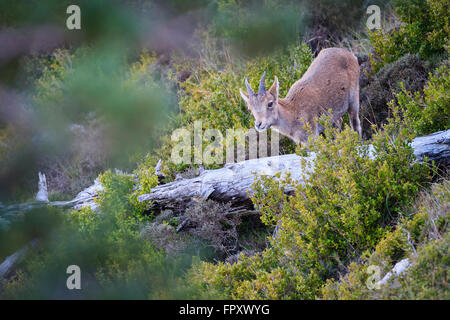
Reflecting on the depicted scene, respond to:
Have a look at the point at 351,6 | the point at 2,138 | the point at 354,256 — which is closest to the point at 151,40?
the point at 2,138

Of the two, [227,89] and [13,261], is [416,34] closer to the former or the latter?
[227,89]

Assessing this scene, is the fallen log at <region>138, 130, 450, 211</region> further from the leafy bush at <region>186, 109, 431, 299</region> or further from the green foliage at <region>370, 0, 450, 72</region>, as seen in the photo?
the green foliage at <region>370, 0, 450, 72</region>

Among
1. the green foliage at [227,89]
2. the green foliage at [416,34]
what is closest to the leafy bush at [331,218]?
the green foliage at [227,89]

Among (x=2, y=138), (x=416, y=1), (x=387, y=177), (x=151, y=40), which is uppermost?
(x=151, y=40)

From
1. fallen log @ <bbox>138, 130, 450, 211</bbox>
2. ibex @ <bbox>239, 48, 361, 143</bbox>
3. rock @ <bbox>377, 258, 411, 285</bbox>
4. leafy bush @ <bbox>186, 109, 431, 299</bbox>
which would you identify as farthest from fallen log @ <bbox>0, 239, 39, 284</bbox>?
rock @ <bbox>377, 258, 411, 285</bbox>

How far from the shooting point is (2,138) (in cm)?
1210

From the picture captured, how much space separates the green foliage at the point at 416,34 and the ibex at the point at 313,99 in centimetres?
144

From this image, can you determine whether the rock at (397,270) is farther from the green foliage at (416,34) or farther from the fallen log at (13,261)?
the green foliage at (416,34)

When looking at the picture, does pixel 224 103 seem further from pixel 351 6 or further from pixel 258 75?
pixel 351 6

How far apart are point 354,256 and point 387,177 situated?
1.09 metres

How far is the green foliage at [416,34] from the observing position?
8.71 m

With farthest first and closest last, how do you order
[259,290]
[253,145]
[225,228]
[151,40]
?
[151,40], [253,145], [225,228], [259,290]

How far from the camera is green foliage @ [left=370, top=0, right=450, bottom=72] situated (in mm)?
8711

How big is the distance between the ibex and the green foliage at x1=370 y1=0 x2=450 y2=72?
1.44 m
